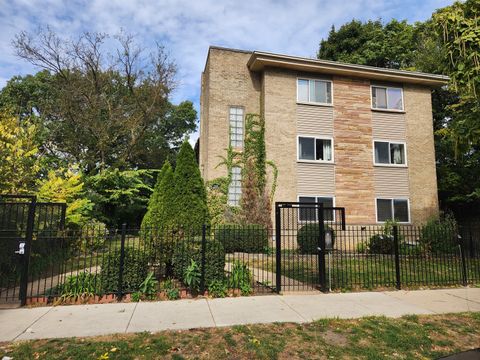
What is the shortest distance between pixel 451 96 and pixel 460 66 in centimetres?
2326

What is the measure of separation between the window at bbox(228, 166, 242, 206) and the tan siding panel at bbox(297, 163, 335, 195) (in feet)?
10.5

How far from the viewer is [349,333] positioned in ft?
18.9

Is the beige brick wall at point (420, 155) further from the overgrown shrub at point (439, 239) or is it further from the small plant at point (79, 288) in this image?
the small plant at point (79, 288)

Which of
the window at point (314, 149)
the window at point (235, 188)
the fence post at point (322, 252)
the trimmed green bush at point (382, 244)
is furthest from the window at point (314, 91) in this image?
the fence post at point (322, 252)

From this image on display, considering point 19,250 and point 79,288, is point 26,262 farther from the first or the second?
point 79,288

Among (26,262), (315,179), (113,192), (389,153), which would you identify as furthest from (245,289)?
(113,192)

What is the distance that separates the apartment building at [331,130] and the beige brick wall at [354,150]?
2.2 inches

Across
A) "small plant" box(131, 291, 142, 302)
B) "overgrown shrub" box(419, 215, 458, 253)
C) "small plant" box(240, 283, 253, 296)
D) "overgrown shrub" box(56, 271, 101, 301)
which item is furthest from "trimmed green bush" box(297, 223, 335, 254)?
"overgrown shrub" box(56, 271, 101, 301)

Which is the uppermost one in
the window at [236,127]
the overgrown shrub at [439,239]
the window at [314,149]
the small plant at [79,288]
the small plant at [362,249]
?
the window at [236,127]

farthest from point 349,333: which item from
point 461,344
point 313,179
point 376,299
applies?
point 313,179

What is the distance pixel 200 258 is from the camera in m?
8.20

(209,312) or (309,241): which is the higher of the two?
(309,241)

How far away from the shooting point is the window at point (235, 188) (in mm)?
17984

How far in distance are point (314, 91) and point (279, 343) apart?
16.0m
